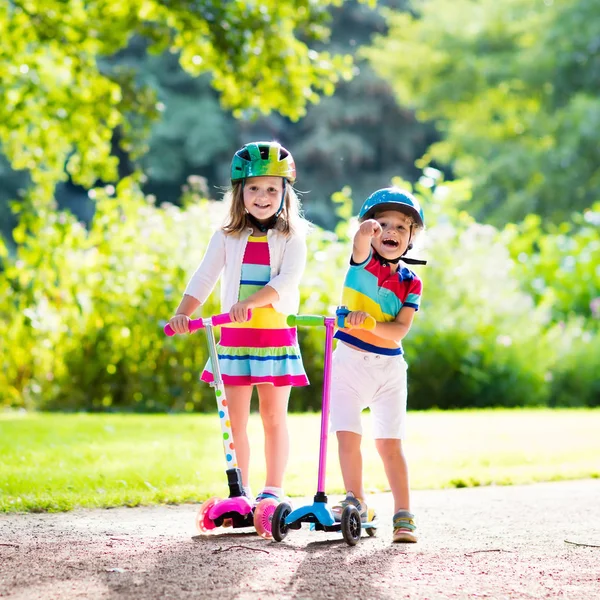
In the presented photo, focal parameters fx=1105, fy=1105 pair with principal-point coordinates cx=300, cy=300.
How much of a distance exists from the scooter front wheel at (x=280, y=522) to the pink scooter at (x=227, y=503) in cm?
7

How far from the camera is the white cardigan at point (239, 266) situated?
14.2 feet

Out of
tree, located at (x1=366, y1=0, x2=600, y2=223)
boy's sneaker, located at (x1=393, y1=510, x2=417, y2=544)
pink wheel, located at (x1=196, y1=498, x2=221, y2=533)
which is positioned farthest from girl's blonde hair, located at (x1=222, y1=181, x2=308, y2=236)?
tree, located at (x1=366, y1=0, x2=600, y2=223)

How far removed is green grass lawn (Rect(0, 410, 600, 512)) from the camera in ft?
17.4

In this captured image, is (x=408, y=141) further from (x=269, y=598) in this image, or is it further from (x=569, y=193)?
(x=269, y=598)

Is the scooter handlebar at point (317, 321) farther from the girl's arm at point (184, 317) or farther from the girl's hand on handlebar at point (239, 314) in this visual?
the girl's arm at point (184, 317)

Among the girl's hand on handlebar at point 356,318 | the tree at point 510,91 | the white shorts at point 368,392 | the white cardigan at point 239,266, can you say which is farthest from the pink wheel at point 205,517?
the tree at point 510,91

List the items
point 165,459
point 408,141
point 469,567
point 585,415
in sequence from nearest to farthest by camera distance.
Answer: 1. point 469,567
2. point 165,459
3. point 585,415
4. point 408,141

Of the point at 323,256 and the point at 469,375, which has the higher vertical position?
the point at 323,256

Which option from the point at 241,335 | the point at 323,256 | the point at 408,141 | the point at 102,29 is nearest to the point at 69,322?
the point at 323,256

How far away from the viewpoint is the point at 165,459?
618cm

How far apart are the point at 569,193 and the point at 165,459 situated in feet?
55.3

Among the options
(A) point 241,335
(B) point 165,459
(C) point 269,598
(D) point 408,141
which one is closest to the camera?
(C) point 269,598

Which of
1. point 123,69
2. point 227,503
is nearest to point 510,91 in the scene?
point 123,69

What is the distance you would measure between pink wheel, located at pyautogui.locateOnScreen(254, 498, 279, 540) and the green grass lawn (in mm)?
1134
